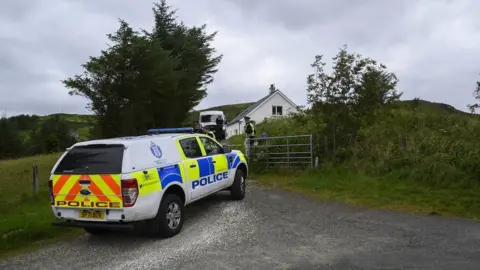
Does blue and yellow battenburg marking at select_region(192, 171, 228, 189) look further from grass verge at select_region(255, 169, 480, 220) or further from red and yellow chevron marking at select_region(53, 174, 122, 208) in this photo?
grass verge at select_region(255, 169, 480, 220)

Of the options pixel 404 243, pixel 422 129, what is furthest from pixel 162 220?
pixel 422 129

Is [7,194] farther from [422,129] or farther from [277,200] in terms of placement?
[422,129]

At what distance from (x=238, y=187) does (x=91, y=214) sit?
13.5 feet

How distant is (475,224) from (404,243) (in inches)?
79.4

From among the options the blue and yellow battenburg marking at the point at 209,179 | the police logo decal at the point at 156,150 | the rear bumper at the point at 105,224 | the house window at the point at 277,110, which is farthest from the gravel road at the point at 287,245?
the house window at the point at 277,110

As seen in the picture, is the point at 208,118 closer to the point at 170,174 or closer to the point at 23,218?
the point at 23,218

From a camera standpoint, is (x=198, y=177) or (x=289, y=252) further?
(x=198, y=177)

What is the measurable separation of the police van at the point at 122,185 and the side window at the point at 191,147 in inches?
10.0

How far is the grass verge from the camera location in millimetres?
8406

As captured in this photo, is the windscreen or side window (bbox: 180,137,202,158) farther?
the windscreen

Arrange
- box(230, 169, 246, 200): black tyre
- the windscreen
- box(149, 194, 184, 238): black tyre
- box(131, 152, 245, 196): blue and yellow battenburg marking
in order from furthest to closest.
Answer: the windscreen
box(230, 169, 246, 200): black tyre
box(149, 194, 184, 238): black tyre
box(131, 152, 245, 196): blue and yellow battenburg marking

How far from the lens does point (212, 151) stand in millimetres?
8625

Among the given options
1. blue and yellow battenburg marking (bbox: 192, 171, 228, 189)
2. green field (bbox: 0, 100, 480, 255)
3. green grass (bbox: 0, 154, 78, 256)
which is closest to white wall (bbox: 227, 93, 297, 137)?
green field (bbox: 0, 100, 480, 255)

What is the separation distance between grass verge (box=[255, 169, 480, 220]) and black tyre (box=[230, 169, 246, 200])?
2083 millimetres
